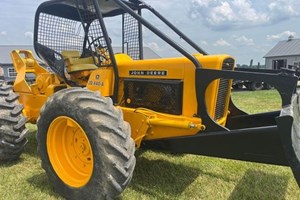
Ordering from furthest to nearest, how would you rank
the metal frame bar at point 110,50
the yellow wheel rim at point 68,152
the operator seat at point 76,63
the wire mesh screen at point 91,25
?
1. the operator seat at point 76,63
2. the wire mesh screen at point 91,25
3. the metal frame bar at point 110,50
4. the yellow wheel rim at point 68,152

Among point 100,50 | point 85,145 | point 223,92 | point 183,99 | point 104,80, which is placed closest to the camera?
point 85,145

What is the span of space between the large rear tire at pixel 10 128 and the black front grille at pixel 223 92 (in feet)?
8.82

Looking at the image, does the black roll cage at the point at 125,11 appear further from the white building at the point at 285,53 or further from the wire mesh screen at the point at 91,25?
the white building at the point at 285,53

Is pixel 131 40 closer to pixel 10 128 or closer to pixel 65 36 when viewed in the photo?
pixel 65 36

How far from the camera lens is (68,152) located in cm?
398

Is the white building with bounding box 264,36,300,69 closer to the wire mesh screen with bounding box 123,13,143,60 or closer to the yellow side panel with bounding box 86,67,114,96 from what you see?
the wire mesh screen with bounding box 123,13,143,60

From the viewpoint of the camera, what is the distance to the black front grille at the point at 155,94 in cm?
388

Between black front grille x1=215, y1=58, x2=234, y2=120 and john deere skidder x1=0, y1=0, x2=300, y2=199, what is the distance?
0.04 ft

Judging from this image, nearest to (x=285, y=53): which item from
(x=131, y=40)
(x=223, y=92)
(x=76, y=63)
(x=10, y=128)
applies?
(x=131, y=40)

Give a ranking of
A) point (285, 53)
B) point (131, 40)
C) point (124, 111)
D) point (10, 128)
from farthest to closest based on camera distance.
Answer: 1. point (285, 53)
2. point (131, 40)
3. point (10, 128)
4. point (124, 111)

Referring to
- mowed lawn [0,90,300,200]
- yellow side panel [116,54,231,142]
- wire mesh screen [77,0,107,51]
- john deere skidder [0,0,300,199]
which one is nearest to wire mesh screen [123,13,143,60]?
john deere skidder [0,0,300,199]

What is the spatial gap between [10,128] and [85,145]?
149cm

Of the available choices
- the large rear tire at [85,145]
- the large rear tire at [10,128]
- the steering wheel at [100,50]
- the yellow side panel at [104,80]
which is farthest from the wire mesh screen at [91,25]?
the large rear tire at [10,128]

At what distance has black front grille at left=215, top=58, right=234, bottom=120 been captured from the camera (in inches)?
148
